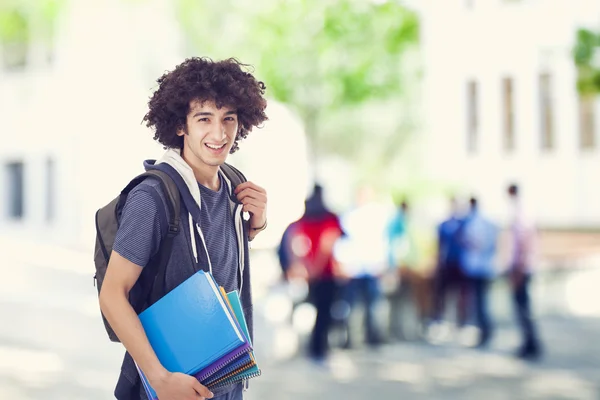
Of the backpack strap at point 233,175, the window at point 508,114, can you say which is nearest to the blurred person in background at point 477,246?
the backpack strap at point 233,175

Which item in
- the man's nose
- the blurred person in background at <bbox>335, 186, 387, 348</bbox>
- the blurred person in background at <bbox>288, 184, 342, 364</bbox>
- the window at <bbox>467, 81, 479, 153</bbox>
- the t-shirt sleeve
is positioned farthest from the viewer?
the window at <bbox>467, 81, 479, 153</bbox>

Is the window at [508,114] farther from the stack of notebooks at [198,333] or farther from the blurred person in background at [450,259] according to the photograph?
the stack of notebooks at [198,333]

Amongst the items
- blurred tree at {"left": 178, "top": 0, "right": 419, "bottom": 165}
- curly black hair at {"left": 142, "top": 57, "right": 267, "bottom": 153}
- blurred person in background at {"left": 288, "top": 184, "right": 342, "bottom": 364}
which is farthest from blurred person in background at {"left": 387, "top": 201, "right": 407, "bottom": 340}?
blurred tree at {"left": 178, "top": 0, "right": 419, "bottom": 165}

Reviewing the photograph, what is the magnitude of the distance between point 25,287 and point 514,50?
13.0 m

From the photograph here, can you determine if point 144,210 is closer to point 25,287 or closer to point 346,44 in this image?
point 25,287

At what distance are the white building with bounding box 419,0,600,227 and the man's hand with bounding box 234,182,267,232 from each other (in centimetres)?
2039

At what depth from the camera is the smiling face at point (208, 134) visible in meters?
2.28

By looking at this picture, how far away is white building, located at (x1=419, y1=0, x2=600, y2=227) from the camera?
2270cm

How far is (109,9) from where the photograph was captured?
21828 mm

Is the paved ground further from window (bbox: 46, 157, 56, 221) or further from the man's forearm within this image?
window (bbox: 46, 157, 56, 221)

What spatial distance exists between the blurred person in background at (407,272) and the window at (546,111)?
12.6 metres

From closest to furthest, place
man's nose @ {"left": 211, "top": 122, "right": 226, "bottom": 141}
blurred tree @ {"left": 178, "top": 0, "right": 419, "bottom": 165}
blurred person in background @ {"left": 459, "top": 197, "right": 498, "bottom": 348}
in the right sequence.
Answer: man's nose @ {"left": 211, "top": 122, "right": 226, "bottom": 141}, blurred person in background @ {"left": 459, "top": 197, "right": 498, "bottom": 348}, blurred tree @ {"left": 178, "top": 0, "right": 419, "bottom": 165}

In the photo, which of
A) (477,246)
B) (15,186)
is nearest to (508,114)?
(15,186)

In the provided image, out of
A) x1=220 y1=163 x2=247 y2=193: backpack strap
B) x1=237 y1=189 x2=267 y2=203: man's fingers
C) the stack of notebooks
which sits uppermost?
x1=220 y1=163 x2=247 y2=193: backpack strap
